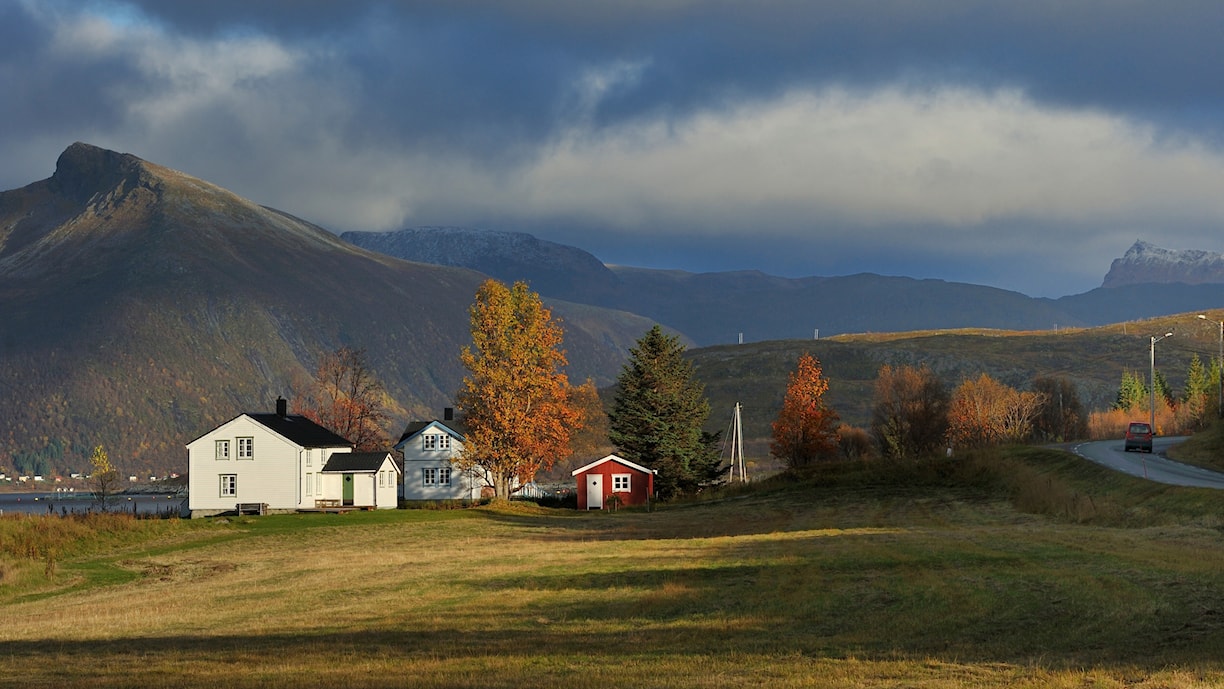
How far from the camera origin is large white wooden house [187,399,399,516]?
95500mm

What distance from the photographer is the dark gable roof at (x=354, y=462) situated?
98250 mm

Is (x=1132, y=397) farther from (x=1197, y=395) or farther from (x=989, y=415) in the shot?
(x=989, y=415)

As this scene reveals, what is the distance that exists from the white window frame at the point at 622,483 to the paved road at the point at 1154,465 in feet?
108

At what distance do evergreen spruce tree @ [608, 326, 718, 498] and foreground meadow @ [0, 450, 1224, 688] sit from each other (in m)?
40.4

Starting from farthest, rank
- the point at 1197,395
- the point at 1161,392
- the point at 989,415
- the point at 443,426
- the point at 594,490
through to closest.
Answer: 1. the point at 1161,392
2. the point at 989,415
3. the point at 1197,395
4. the point at 443,426
5. the point at 594,490

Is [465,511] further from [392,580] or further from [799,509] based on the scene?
[392,580]

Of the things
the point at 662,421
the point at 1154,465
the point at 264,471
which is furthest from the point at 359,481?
the point at 1154,465

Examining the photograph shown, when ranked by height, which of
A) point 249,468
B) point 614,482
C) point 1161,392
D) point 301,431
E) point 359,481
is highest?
point 1161,392

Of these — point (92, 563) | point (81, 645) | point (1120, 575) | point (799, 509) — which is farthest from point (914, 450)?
point (81, 645)

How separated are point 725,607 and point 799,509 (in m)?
47.6

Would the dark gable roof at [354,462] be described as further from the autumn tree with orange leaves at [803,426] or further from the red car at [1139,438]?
the red car at [1139,438]

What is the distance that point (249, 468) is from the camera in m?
95.9

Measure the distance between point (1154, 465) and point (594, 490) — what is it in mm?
42435

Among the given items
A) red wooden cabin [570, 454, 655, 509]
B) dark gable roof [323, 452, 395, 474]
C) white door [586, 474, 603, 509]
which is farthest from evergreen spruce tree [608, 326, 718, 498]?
dark gable roof [323, 452, 395, 474]
